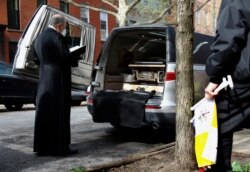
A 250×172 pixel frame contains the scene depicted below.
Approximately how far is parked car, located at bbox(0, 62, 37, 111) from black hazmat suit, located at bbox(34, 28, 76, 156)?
7.25 m

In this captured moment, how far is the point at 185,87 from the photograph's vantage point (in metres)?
4.83

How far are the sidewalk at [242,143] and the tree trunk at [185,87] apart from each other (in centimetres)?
117

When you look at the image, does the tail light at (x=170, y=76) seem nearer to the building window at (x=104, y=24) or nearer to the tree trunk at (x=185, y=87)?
the tree trunk at (x=185, y=87)

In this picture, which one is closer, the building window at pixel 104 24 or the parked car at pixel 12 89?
the parked car at pixel 12 89

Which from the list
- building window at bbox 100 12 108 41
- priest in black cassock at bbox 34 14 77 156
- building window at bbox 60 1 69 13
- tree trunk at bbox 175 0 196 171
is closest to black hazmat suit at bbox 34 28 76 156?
priest in black cassock at bbox 34 14 77 156

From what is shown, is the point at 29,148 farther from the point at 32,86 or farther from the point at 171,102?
the point at 32,86

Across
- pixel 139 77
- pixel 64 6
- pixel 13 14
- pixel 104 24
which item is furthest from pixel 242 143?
pixel 104 24

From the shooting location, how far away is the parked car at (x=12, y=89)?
42.9 feet

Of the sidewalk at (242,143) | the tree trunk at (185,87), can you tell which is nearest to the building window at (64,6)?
the sidewalk at (242,143)

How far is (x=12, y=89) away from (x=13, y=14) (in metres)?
13.6

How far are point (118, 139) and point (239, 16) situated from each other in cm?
478

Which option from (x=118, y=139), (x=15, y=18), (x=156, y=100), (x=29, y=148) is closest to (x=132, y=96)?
(x=156, y=100)

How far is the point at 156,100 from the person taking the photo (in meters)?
6.63

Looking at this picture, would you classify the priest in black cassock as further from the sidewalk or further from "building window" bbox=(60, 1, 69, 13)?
"building window" bbox=(60, 1, 69, 13)
